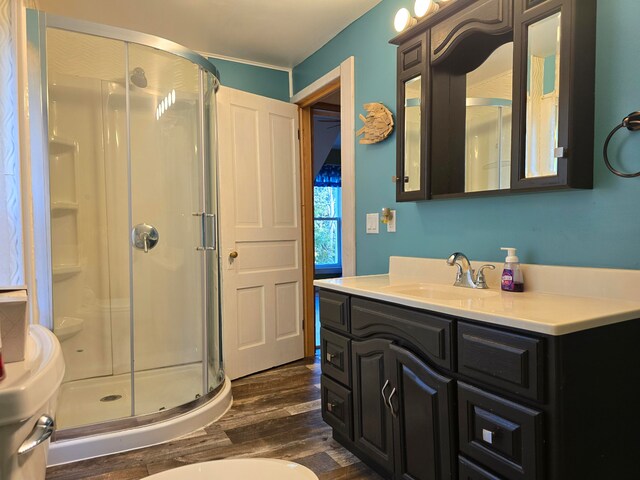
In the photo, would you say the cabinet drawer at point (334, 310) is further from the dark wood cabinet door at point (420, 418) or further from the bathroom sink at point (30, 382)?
the bathroom sink at point (30, 382)

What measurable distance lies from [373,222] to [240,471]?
171 cm

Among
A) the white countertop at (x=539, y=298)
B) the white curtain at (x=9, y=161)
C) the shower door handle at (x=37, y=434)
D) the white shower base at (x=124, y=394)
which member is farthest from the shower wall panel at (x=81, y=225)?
the shower door handle at (x=37, y=434)

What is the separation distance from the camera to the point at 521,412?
1.09 m

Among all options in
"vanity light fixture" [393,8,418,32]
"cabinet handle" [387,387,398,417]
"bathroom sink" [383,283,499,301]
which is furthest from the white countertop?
"vanity light fixture" [393,8,418,32]

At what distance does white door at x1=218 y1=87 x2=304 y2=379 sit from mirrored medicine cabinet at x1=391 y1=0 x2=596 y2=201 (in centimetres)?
125

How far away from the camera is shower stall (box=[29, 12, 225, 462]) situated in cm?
241

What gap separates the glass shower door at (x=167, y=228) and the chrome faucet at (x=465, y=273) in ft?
4.98

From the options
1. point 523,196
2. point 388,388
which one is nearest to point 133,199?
point 388,388

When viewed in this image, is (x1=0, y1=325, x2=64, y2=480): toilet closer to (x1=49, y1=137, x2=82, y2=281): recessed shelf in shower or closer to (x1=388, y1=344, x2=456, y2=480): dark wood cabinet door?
(x1=388, y1=344, x2=456, y2=480): dark wood cabinet door

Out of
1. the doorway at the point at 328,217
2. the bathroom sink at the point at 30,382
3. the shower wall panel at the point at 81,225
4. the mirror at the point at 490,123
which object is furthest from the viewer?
the doorway at the point at 328,217

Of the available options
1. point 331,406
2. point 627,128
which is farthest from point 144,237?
point 627,128

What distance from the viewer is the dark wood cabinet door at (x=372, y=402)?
1.60 m

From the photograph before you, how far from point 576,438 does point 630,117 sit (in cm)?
95

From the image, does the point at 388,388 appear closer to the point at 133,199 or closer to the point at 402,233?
the point at 402,233
